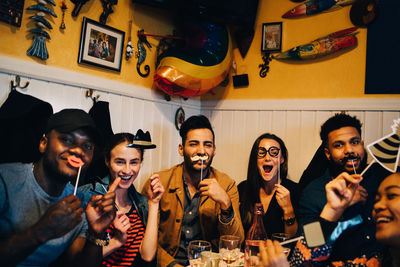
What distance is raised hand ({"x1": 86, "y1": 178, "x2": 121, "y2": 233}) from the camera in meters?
1.22

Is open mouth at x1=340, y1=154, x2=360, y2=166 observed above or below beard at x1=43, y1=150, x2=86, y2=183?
above

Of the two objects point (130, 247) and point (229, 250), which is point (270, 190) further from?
point (130, 247)

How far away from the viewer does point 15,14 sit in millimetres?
1583

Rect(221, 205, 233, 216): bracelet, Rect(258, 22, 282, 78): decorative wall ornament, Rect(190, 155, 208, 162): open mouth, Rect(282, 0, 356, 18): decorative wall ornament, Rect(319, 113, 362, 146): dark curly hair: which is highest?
Rect(282, 0, 356, 18): decorative wall ornament

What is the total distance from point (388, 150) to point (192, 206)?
126 centimetres

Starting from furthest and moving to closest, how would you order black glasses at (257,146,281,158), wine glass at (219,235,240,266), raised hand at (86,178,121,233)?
black glasses at (257,146,281,158), wine glass at (219,235,240,266), raised hand at (86,178,121,233)

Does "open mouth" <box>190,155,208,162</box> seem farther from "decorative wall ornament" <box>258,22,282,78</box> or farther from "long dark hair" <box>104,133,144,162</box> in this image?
"decorative wall ornament" <box>258,22,282,78</box>

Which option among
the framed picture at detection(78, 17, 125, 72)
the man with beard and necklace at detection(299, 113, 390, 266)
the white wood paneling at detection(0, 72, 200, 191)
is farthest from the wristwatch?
the framed picture at detection(78, 17, 125, 72)

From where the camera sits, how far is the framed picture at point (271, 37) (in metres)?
2.64

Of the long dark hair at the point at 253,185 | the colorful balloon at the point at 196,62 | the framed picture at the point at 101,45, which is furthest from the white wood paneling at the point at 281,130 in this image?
the framed picture at the point at 101,45

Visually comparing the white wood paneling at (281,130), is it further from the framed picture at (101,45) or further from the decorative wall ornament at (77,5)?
the decorative wall ornament at (77,5)

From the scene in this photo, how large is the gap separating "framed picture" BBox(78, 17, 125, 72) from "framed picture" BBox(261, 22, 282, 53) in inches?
51.6

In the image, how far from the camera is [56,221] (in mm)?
938

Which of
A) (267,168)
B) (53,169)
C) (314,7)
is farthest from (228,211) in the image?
(314,7)
